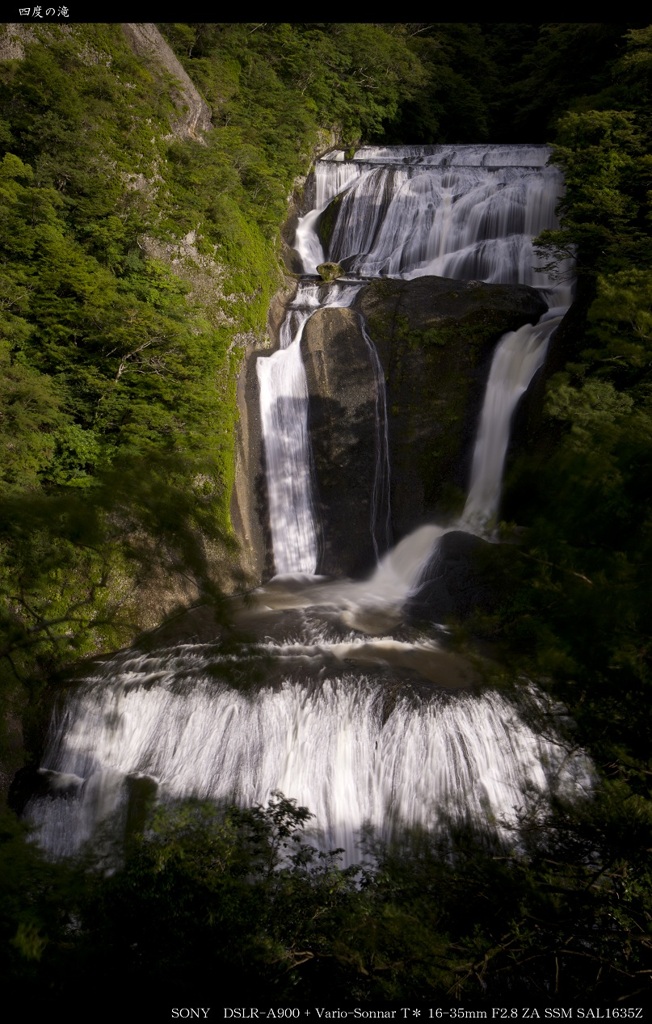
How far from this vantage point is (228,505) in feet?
36.6

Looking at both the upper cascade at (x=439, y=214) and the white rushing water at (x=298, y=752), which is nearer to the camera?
the white rushing water at (x=298, y=752)

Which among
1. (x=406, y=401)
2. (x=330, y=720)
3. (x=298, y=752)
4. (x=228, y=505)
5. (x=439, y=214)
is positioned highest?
(x=439, y=214)

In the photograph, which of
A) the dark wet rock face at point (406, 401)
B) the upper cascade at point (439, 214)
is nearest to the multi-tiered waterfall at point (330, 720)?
the dark wet rock face at point (406, 401)

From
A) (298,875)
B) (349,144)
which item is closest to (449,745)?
(298,875)

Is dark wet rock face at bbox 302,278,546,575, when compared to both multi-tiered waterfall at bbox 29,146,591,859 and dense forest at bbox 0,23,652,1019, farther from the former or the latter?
dense forest at bbox 0,23,652,1019

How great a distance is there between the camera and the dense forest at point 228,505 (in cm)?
321

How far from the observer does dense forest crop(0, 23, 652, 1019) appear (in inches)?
126

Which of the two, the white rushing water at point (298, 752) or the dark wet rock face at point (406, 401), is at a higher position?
the dark wet rock face at point (406, 401)

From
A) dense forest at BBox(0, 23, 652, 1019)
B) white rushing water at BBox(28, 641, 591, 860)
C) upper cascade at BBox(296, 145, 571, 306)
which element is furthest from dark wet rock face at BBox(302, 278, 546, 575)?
white rushing water at BBox(28, 641, 591, 860)

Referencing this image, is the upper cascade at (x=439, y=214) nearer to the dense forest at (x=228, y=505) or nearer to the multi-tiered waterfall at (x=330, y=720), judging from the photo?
the dense forest at (x=228, y=505)

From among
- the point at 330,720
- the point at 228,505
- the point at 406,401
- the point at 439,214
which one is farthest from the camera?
the point at 439,214

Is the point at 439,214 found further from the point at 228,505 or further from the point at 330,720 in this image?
the point at 330,720

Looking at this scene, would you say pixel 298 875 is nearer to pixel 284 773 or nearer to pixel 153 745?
pixel 284 773

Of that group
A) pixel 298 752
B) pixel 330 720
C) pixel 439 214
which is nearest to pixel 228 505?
pixel 330 720
